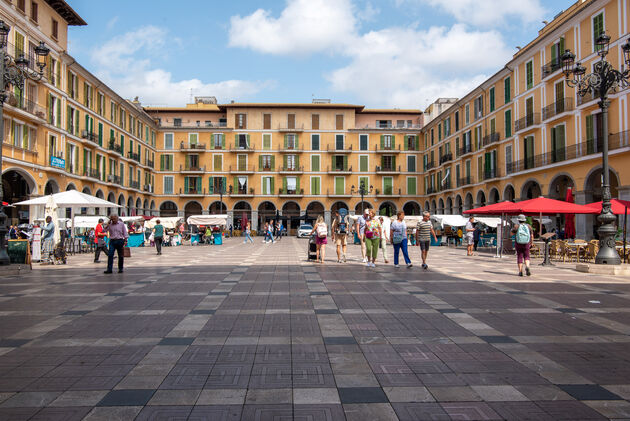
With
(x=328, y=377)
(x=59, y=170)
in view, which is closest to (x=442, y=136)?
(x=59, y=170)

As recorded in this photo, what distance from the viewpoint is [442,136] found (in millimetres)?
45969

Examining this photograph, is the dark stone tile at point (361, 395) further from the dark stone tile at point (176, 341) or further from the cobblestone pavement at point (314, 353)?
the dark stone tile at point (176, 341)

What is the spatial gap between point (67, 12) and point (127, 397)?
33.4m

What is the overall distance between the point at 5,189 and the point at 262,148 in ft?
91.1

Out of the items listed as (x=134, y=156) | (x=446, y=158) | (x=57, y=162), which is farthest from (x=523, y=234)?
(x=134, y=156)

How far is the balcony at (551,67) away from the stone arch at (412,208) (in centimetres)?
2561

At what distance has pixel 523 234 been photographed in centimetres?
1061

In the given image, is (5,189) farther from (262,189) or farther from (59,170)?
(262,189)

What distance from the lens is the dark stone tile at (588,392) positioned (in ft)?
11.3

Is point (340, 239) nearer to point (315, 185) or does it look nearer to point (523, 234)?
point (523, 234)

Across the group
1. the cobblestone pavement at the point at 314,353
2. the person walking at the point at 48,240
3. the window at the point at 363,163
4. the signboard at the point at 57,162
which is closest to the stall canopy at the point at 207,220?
the signboard at the point at 57,162

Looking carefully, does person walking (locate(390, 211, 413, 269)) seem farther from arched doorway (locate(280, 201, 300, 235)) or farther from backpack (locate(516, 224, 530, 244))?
arched doorway (locate(280, 201, 300, 235))

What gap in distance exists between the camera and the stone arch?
52666 millimetres

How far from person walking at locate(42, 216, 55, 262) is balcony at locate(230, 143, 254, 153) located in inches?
1439
